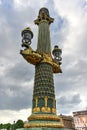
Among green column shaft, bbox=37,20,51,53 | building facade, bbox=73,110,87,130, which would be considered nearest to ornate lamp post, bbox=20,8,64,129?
green column shaft, bbox=37,20,51,53

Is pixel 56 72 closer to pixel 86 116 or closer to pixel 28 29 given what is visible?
pixel 28 29

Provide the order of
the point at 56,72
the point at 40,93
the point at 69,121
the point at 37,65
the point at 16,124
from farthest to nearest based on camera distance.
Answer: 1. the point at 69,121
2. the point at 16,124
3. the point at 56,72
4. the point at 37,65
5. the point at 40,93

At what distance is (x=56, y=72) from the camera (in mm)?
30984

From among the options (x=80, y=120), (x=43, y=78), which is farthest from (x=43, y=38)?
(x=80, y=120)

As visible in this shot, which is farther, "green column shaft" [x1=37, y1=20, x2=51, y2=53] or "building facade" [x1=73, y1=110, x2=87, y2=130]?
"building facade" [x1=73, y1=110, x2=87, y2=130]

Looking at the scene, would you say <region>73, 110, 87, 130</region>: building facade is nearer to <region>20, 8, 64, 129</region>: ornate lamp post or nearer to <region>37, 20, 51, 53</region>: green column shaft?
<region>20, 8, 64, 129</region>: ornate lamp post

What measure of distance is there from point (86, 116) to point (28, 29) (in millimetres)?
45279

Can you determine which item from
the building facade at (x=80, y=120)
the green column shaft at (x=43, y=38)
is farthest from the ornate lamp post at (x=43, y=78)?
the building facade at (x=80, y=120)

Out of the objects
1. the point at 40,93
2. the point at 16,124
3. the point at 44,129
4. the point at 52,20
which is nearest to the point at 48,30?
the point at 52,20

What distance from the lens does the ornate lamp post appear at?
24.4m

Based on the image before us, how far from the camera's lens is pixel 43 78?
2698 centimetres

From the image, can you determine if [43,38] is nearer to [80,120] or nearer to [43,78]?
[43,78]

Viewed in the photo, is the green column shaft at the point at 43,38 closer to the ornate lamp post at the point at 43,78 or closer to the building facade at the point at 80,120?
the ornate lamp post at the point at 43,78

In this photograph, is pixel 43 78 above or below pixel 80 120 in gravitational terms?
above
